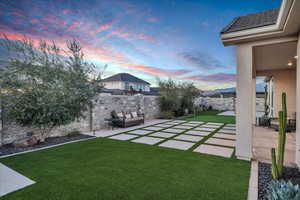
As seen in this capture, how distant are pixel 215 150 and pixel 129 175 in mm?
2850

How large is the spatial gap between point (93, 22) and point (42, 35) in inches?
92.2

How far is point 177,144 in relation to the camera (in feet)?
16.8

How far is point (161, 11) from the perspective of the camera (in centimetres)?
812

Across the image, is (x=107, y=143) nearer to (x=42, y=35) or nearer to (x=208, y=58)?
(x=42, y=35)

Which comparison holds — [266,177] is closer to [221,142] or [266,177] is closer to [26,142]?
[221,142]

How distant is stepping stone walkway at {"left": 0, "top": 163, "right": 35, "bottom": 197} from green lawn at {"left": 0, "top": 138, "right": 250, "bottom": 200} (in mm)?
132

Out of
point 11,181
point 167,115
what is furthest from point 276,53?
point 167,115

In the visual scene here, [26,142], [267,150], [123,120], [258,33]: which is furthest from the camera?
[123,120]

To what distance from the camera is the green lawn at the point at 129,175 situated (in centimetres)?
236

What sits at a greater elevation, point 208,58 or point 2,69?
point 208,58

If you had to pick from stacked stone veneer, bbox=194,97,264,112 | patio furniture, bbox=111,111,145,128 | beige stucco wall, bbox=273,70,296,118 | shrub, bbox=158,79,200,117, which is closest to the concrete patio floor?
beige stucco wall, bbox=273,70,296,118

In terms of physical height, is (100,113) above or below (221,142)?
above

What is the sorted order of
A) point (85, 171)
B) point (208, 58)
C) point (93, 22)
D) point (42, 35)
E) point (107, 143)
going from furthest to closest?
point (208, 58)
point (93, 22)
point (42, 35)
point (107, 143)
point (85, 171)

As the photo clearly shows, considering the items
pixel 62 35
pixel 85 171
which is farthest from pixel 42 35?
pixel 85 171
